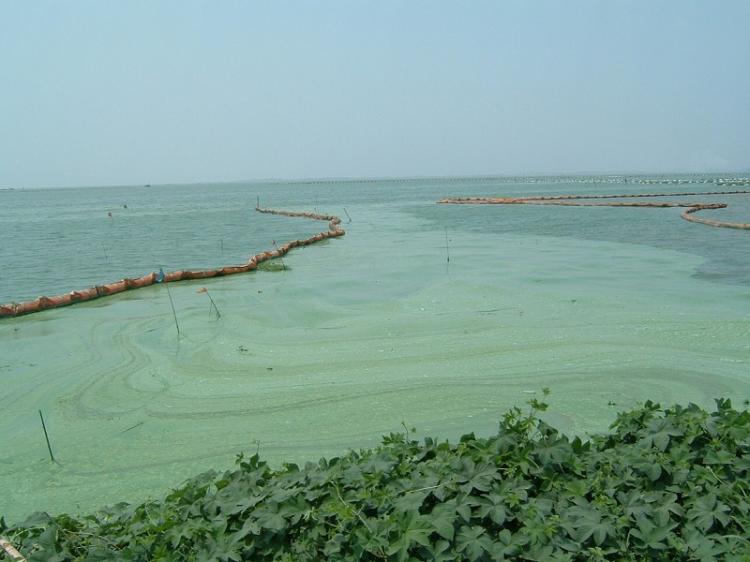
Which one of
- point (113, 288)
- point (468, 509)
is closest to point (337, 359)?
point (468, 509)

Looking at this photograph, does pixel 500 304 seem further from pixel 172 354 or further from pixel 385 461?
pixel 385 461

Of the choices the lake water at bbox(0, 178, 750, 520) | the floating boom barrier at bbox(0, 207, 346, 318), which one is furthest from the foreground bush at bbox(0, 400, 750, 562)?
the floating boom barrier at bbox(0, 207, 346, 318)

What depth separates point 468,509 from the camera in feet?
6.21

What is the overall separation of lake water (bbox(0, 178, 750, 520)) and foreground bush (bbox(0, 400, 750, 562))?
2.93 feet

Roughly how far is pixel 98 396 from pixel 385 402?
2.05 meters

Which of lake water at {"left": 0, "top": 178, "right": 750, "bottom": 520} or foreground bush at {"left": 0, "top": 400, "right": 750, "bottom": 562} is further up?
foreground bush at {"left": 0, "top": 400, "right": 750, "bottom": 562}

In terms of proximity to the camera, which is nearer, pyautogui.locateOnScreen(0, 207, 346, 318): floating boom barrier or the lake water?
the lake water

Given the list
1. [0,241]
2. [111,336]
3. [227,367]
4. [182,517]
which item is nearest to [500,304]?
[227,367]

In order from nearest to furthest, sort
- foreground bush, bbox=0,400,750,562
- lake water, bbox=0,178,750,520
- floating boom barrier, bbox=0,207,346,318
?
foreground bush, bbox=0,400,750,562 → lake water, bbox=0,178,750,520 → floating boom barrier, bbox=0,207,346,318

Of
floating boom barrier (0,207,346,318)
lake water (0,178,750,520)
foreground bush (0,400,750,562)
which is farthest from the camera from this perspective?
floating boom barrier (0,207,346,318)

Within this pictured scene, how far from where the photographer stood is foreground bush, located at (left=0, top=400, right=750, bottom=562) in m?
1.82

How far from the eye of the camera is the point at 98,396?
169 inches

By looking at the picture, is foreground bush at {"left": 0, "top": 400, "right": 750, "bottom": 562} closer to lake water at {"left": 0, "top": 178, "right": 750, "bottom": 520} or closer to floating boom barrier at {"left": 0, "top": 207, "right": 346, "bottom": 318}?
lake water at {"left": 0, "top": 178, "right": 750, "bottom": 520}

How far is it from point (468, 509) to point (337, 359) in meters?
3.01
